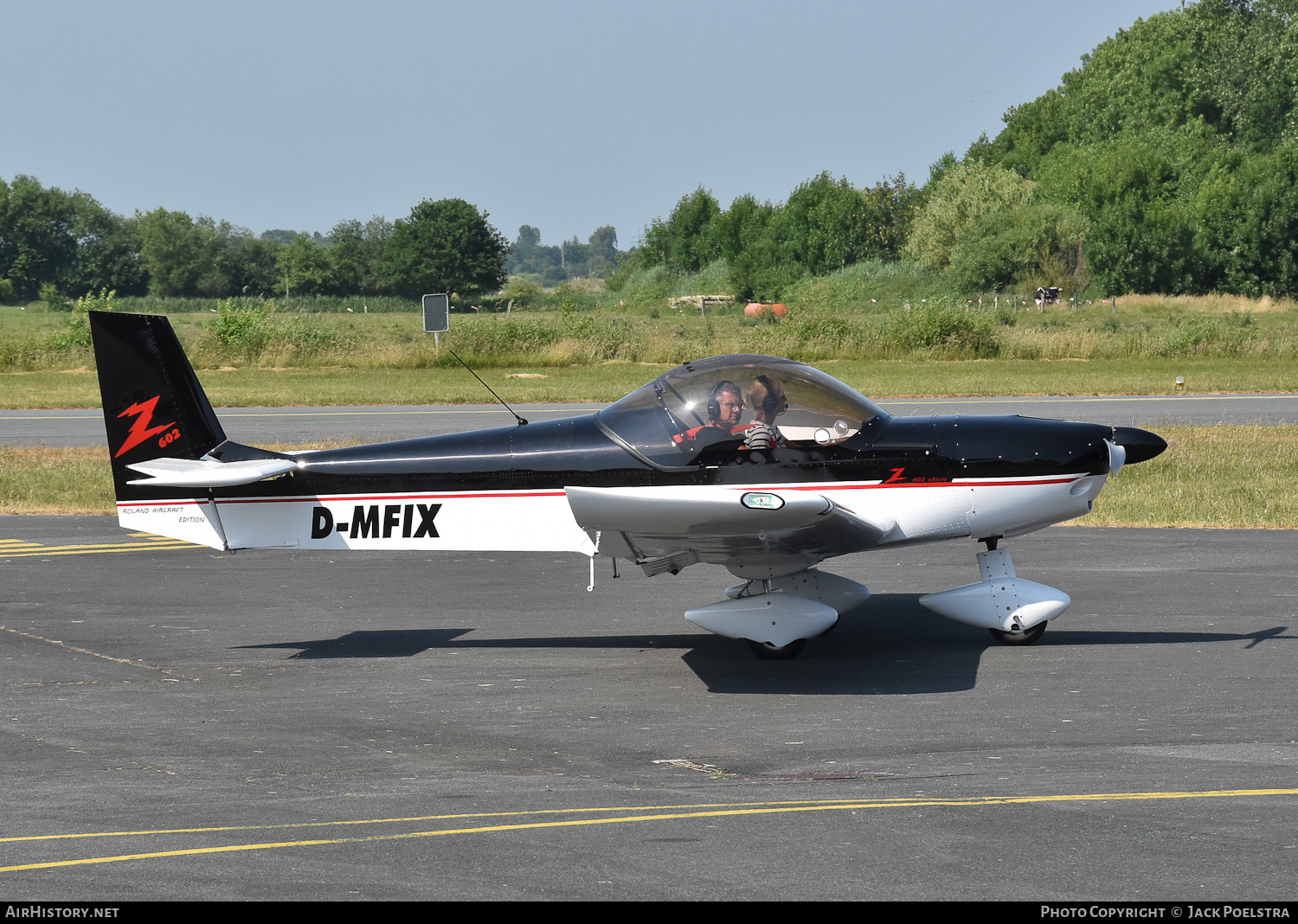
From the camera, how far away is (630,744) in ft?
24.4

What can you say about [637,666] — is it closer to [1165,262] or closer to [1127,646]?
[1127,646]

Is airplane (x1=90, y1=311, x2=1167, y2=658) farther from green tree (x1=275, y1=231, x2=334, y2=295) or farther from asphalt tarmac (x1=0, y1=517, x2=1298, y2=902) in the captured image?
green tree (x1=275, y1=231, x2=334, y2=295)

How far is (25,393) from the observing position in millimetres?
33938

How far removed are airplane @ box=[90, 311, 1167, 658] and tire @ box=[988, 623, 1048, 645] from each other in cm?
1

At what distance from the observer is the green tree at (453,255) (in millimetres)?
117375

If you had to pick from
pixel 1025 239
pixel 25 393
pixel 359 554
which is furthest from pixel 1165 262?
pixel 359 554

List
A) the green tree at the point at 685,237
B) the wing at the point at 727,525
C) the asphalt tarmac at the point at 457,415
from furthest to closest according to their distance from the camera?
the green tree at the point at 685,237 < the asphalt tarmac at the point at 457,415 < the wing at the point at 727,525

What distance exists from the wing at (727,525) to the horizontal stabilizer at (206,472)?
2.52m

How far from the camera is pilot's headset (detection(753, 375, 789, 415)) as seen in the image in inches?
362

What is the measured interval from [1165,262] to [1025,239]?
8327mm

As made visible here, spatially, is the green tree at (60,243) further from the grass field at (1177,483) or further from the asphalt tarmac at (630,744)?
the asphalt tarmac at (630,744)

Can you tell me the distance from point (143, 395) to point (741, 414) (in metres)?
4.46

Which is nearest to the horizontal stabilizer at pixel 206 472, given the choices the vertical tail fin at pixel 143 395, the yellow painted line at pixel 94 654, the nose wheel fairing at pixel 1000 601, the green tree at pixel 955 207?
the vertical tail fin at pixel 143 395

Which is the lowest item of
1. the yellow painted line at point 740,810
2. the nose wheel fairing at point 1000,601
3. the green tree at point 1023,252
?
the yellow painted line at point 740,810
